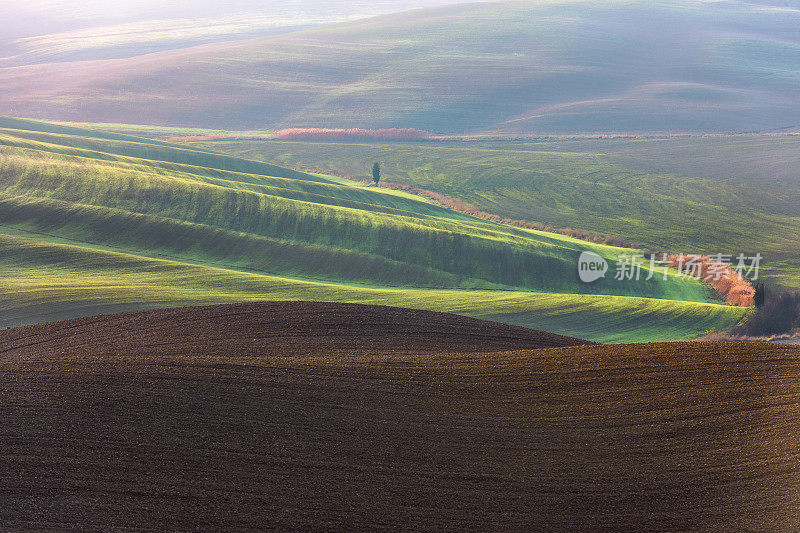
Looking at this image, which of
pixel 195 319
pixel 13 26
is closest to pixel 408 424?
pixel 195 319

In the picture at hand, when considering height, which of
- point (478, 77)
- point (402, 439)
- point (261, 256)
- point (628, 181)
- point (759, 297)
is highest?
point (478, 77)

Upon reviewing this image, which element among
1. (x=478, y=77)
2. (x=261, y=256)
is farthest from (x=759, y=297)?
(x=478, y=77)

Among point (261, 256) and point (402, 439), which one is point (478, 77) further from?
point (402, 439)

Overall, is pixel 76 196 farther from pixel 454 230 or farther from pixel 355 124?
pixel 355 124

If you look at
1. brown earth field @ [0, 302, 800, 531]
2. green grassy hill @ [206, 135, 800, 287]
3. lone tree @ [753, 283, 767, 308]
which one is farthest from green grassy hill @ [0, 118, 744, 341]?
green grassy hill @ [206, 135, 800, 287]

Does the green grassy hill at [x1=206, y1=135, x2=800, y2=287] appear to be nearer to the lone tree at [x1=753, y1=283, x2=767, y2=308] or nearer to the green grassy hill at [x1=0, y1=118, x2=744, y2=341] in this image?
the lone tree at [x1=753, y1=283, x2=767, y2=308]
